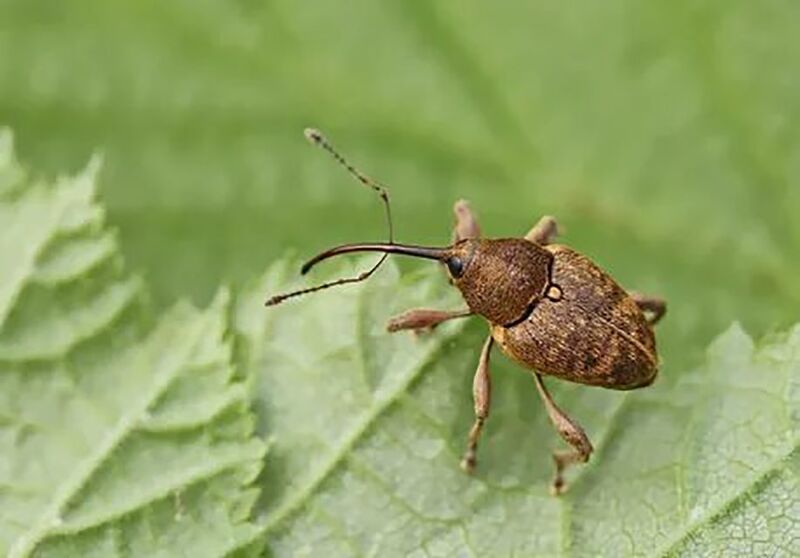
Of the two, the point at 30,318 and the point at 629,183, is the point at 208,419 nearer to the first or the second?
the point at 30,318

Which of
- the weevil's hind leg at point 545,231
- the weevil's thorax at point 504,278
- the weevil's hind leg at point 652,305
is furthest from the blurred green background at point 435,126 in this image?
the weevil's thorax at point 504,278

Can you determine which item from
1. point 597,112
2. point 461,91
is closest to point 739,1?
point 597,112

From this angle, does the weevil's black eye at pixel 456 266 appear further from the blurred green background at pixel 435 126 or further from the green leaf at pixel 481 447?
the blurred green background at pixel 435 126

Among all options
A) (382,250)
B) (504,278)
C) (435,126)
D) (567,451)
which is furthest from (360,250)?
(435,126)

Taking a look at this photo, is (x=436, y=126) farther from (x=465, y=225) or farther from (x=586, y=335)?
(x=586, y=335)

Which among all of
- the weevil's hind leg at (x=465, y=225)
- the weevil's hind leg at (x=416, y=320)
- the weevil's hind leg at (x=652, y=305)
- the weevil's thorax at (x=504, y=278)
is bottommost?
the weevil's hind leg at (x=652, y=305)

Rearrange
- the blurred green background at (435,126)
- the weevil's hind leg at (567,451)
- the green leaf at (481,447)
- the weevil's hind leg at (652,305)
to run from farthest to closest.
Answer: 1. the blurred green background at (435,126)
2. the weevil's hind leg at (652,305)
3. the weevil's hind leg at (567,451)
4. the green leaf at (481,447)

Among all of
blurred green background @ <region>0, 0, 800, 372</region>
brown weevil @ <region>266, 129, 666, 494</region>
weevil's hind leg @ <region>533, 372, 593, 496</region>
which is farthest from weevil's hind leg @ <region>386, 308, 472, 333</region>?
blurred green background @ <region>0, 0, 800, 372</region>
